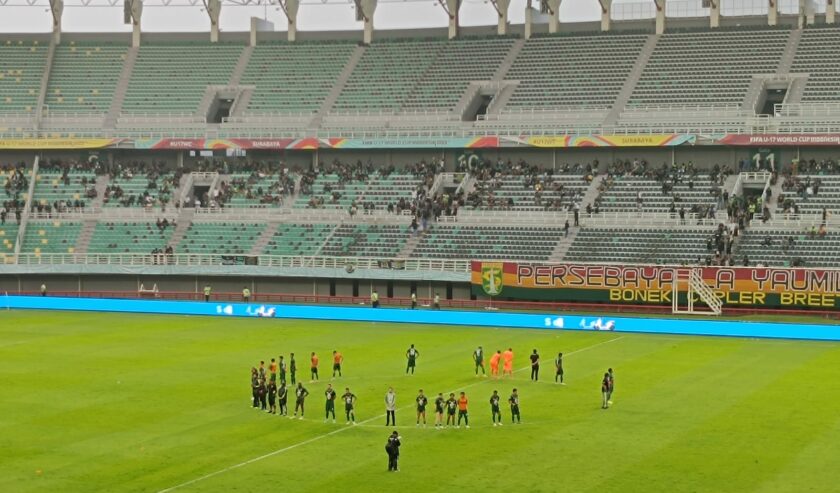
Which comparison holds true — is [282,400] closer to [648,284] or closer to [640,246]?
[648,284]

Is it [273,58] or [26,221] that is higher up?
[273,58]

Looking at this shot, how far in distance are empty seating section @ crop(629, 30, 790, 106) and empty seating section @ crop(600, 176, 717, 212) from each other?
8048 mm

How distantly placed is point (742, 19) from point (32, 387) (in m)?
68.3

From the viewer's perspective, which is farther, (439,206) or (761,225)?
(439,206)

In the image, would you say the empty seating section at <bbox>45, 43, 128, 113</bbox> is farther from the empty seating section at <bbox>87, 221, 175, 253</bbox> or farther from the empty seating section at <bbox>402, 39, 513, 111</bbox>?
the empty seating section at <bbox>402, 39, 513, 111</bbox>

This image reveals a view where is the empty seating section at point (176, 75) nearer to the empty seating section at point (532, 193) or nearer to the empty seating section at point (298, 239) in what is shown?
the empty seating section at point (298, 239)

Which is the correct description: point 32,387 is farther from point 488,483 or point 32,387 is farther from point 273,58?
point 273,58

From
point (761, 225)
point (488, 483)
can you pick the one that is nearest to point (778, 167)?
point (761, 225)

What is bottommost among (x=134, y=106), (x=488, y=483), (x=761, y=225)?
(x=488, y=483)

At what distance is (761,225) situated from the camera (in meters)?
79.5

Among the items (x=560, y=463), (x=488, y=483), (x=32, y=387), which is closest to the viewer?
(x=488, y=483)

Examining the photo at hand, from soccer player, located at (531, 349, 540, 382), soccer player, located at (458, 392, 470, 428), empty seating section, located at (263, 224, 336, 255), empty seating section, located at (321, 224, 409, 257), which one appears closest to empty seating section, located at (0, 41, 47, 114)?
empty seating section, located at (263, 224, 336, 255)

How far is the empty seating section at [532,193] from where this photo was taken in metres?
87.6

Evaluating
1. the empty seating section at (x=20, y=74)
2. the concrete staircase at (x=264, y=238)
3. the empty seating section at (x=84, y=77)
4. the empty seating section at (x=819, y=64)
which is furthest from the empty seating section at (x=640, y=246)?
the empty seating section at (x=20, y=74)
